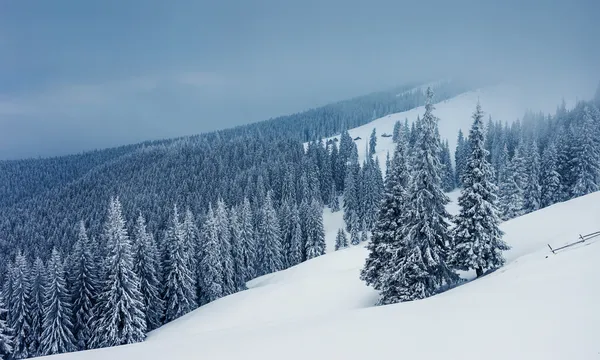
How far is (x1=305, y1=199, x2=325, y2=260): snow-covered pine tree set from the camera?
74425 mm

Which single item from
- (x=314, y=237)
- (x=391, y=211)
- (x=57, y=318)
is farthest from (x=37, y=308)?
(x=314, y=237)

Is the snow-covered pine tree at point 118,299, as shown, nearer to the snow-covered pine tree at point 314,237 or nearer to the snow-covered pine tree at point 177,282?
the snow-covered pine tree at point 177,282

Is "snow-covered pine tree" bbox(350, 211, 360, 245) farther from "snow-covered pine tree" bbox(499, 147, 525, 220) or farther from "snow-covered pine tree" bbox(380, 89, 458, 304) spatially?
"snow-covered pine tree" bbox(380, 89, 458, 304)

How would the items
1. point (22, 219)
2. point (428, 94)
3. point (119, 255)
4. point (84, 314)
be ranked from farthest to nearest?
point (22, 219) < point (84, 314) < point (119, 255) < point (428, 94)

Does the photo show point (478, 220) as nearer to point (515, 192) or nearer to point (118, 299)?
point (118, 299)

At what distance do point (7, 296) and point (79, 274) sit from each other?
12.0m

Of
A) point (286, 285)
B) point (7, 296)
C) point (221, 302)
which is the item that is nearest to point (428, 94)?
point (286, 285)

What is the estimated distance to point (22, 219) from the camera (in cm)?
13762

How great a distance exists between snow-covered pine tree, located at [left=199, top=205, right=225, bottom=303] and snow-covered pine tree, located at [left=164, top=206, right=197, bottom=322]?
3.91m

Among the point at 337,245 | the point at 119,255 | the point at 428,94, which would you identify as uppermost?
the point at 428,94

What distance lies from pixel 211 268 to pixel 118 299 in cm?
1677

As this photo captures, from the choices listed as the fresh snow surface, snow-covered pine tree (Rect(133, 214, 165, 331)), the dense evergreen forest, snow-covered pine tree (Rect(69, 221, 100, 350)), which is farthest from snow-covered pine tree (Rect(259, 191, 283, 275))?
the fresh snow surface

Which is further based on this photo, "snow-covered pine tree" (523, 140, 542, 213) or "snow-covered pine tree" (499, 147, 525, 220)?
"snow-covered pine tree" (523, 140, 542, 213)

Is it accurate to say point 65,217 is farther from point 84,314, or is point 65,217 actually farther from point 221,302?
point 221,302
